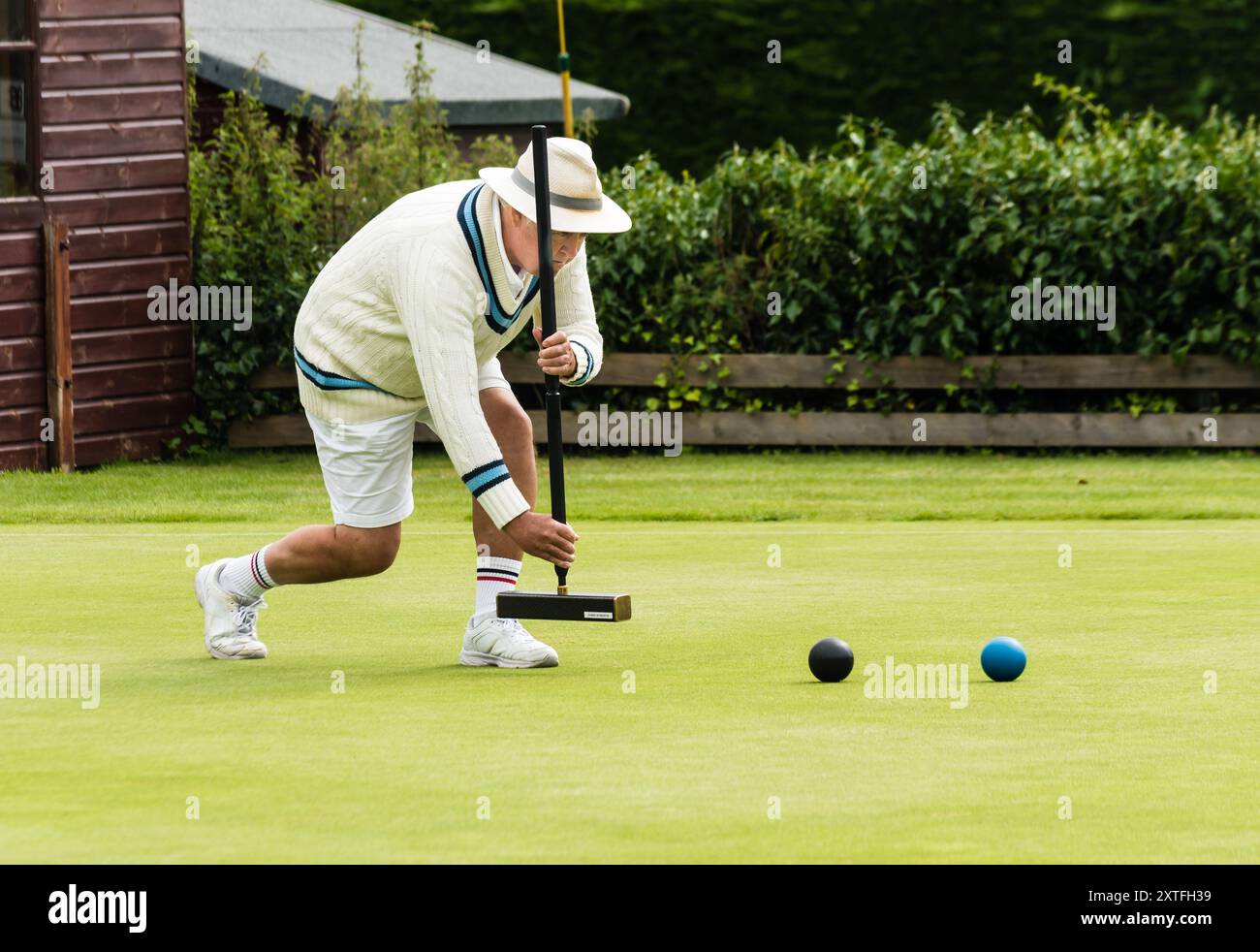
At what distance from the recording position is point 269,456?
15.5 meters

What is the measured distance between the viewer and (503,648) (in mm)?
6855

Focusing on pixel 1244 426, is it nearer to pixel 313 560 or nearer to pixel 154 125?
pixel 154 125

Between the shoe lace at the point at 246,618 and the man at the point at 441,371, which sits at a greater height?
the man at the point at 441,371

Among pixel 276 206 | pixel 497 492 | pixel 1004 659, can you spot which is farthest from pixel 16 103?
pixel 1004 659

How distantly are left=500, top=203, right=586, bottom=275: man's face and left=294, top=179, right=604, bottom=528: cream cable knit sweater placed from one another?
5cm

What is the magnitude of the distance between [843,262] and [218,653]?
924 cm

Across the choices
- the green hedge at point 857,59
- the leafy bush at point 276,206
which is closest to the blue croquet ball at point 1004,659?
the leafy bush at point 276,206

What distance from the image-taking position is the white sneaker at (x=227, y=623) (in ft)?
23.1

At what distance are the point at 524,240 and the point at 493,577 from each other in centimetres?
110

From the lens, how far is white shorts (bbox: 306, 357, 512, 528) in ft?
23.1

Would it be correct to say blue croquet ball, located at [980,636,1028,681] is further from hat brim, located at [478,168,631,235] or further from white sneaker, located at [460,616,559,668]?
hat brim, located at [478,168,631,235]

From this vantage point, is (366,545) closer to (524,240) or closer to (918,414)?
(524,240)

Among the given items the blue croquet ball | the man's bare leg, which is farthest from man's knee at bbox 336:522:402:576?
the blue croquet ball

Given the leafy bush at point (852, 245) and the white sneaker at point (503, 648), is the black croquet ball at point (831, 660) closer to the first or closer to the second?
the white sneaker at point (503, 648)
